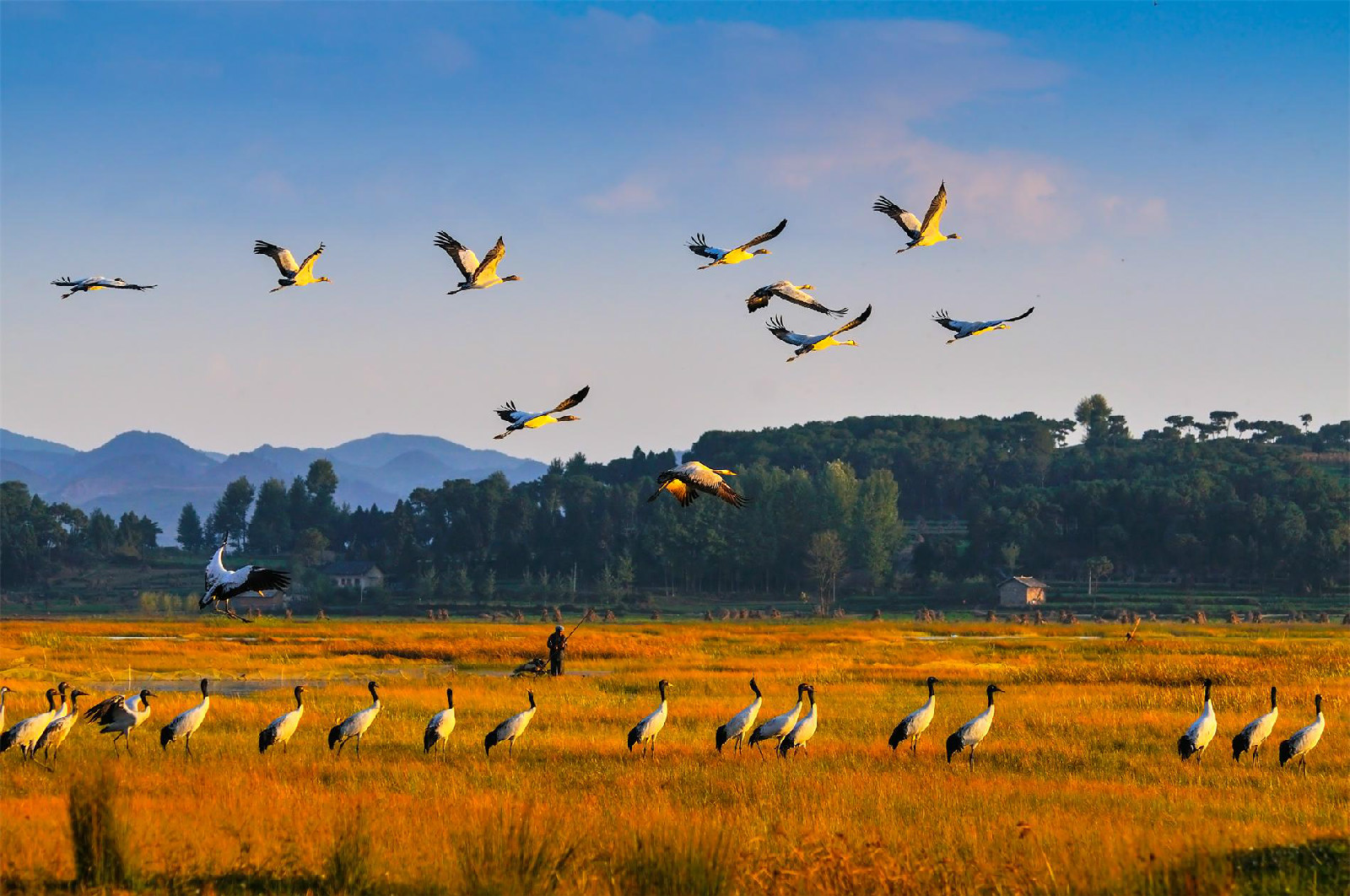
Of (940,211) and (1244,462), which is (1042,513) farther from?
(940,211)

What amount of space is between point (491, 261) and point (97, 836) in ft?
42.0

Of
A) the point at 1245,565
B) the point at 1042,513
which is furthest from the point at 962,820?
the point at 1042,513

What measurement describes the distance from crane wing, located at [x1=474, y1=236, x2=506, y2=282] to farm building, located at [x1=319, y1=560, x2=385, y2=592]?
5005 inches

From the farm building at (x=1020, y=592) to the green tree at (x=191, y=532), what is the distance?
10900 centimetres

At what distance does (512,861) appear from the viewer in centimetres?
1319

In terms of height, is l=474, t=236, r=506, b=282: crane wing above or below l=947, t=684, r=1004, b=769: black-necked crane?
above

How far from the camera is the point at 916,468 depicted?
186625 mm

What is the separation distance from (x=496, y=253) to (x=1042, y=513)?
128 meters

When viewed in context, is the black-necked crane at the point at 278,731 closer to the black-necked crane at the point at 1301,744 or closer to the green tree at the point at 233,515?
the black-necked crane at the point at 1301,744

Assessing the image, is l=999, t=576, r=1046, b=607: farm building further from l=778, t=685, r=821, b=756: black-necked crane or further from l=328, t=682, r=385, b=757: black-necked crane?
l=328, t=682, r=385, b=757: black-necked crane

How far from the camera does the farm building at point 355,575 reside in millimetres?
151625

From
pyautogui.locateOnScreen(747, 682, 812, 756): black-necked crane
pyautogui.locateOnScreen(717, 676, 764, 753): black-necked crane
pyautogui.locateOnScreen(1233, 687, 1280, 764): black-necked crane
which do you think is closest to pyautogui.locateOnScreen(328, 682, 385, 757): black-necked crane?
pyautogui.locateOnScreen(717, 676, 764, 753): black-necked crane

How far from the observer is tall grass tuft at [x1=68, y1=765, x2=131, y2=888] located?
44.1 ft

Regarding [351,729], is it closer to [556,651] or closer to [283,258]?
[283,258]
